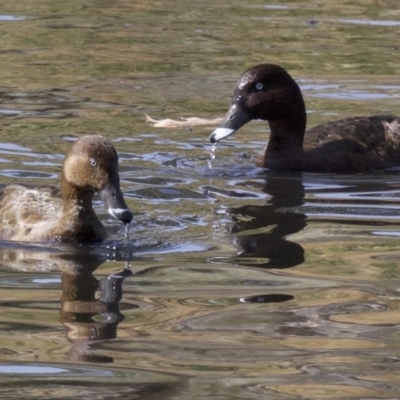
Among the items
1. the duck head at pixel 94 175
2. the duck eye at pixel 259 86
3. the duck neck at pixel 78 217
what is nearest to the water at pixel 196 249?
the duck neck at pixel 78 217

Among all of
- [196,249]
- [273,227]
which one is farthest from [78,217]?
[273,227]

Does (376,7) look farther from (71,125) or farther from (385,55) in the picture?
(71,125)

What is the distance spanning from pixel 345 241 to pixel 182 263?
118 cm

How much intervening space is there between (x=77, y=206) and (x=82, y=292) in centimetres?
164

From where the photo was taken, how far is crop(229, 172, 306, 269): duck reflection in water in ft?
26.7

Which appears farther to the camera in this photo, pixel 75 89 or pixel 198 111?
pixel 75 89

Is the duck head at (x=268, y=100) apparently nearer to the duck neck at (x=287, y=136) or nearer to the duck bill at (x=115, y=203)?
the duck neck at (x=287, y=136)

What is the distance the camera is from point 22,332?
21.4ft

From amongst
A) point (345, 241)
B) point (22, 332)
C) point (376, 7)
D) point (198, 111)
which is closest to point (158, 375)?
point (22, 332)

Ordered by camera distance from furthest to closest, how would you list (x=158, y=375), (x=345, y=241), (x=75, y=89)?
1. (x=75, y=89)
2. (x=345, y=241)
3. (x=158, y=375)

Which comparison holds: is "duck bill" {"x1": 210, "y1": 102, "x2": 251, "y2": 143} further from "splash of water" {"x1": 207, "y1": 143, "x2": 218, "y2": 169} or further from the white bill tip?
"splash of water" {"x1": 207, "y1": 143, "x2": 218, "y2": 169}

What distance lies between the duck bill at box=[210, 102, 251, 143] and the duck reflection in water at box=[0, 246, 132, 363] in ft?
10.4

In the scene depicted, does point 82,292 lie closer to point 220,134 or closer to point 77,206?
point 77,206

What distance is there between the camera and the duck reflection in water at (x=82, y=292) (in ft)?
21.0
